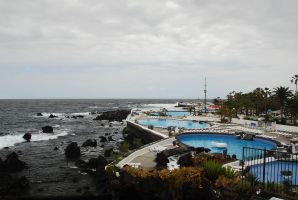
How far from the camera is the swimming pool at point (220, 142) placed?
3409cm

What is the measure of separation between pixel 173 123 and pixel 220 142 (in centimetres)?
2118

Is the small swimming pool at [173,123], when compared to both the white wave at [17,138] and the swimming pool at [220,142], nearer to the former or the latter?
the white wave at [17,138]

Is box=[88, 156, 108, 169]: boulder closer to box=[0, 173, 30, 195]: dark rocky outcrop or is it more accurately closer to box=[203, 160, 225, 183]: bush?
box=[0, 173, 30, 195]: dark rocky outcrop

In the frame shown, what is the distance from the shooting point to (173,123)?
58.2 m

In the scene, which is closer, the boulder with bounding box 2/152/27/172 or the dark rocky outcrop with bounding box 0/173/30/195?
the dark rocky outcrop with bounding box 0/173/30/195

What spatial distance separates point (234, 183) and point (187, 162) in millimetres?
6407

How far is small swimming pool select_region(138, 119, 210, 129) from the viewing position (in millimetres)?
54825

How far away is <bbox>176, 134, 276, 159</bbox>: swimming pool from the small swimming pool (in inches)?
567

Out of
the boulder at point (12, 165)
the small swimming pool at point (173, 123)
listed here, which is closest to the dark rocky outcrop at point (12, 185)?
the boulder at point (12, 165)

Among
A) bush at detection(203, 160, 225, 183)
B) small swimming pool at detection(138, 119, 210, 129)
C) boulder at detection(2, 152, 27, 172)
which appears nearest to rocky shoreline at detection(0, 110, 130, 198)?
boulder at detection(2, 152, 27, 172)

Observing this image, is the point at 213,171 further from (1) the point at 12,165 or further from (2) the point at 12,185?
(1) the point at 12,165

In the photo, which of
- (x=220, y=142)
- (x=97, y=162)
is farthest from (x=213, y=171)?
(x=220, y=142)

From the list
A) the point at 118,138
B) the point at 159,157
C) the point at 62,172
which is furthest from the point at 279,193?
the point at 118,138

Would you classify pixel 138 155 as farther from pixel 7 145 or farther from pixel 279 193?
pixel 7 145
